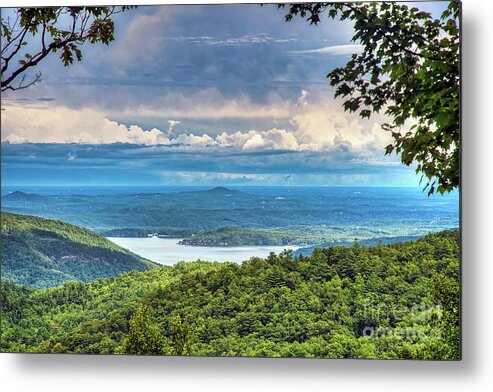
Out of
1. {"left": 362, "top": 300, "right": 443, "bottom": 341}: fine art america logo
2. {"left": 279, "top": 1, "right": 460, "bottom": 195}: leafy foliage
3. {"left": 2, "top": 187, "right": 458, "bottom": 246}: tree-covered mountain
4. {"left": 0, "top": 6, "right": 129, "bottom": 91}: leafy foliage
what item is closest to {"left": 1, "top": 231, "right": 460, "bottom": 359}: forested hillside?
{"left": 362, "top": 300, "right": 443, "bottom": 341}: fine art america logo

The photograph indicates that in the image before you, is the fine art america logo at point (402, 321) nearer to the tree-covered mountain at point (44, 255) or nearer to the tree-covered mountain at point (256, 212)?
the tree-covered mountain at point (256, 212)

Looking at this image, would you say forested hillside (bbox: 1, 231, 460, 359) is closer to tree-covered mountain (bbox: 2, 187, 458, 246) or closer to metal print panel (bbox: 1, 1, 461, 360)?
metal print panel (bbox: 1, 1, 461, 360)

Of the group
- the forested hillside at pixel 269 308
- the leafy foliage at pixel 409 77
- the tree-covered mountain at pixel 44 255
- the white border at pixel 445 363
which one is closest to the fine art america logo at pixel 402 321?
Result: the forested hillside at pixel 269 308

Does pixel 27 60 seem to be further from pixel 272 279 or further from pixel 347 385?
pixel 347 385

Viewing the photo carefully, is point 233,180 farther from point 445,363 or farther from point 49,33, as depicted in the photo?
point 445,363

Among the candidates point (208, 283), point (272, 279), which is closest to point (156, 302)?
point (208, 283)

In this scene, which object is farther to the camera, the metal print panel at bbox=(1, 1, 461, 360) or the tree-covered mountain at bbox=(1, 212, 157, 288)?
the tree-covered mountain at bbox=(1, 212, 157, 288)
